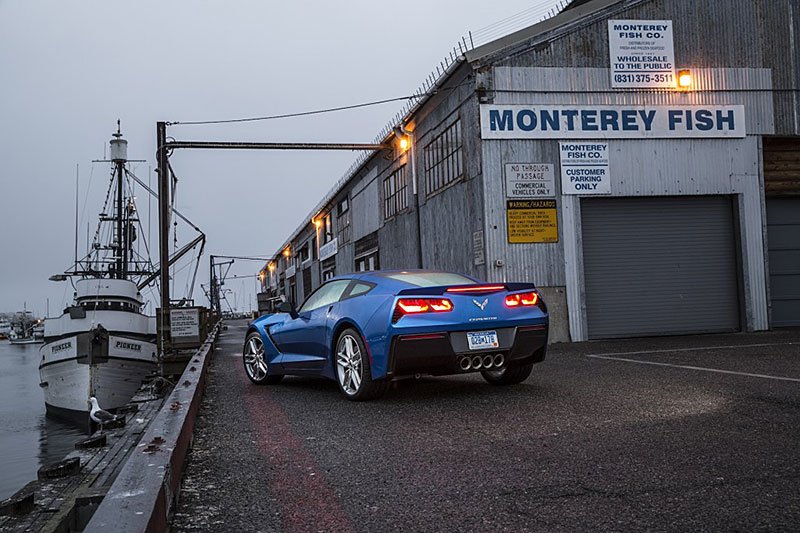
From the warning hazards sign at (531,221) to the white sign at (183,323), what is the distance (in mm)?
8833

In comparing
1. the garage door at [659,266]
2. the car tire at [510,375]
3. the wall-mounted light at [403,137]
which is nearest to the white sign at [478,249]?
the garage door at [659,266]

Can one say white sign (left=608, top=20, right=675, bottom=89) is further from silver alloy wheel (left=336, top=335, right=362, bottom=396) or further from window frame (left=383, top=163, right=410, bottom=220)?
silver alloy wheel (left=336, top=335, right=362, bottom=396)

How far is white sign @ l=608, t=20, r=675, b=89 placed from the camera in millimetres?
15406

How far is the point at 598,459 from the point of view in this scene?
4078 mm

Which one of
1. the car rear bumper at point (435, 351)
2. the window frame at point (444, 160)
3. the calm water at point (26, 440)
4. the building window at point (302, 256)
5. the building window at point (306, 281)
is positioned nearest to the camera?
the car rear bumper at point (435, 351)

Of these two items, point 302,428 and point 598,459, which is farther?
point 302,428

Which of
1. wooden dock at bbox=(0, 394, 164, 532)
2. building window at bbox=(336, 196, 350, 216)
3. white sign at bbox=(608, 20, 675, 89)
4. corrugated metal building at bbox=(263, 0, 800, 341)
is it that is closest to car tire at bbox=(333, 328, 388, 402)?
wooden dock at bbox=(0, 394, 164, 532)

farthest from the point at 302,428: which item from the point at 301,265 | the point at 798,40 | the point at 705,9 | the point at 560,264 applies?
the point at 301,265

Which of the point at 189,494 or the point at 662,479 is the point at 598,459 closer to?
the point at 662,479

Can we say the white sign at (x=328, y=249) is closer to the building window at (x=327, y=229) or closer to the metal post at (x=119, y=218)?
the building window at (x=327, y=229)

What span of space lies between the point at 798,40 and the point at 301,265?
127 ft

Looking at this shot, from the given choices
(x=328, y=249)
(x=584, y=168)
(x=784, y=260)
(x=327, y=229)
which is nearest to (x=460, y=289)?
(x=584, y=168)

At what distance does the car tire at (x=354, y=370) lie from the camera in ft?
21.5

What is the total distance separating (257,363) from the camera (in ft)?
29.2
